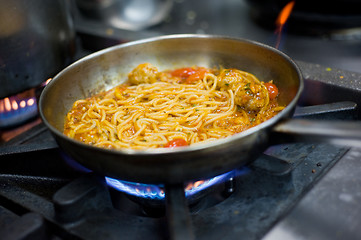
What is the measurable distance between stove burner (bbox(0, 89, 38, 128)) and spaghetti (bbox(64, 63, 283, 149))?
63 centimetres

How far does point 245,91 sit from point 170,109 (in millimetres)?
523

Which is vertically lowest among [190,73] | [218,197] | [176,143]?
[218,197]

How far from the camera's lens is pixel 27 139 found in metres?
2.74

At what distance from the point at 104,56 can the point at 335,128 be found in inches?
70.0

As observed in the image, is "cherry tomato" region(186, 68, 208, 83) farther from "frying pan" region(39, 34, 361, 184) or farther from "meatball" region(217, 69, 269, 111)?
"meatball" region(217, 69, 269, 111)

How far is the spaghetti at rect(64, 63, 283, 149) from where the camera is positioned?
2.26 meters

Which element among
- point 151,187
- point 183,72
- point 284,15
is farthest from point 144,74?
point 284,15

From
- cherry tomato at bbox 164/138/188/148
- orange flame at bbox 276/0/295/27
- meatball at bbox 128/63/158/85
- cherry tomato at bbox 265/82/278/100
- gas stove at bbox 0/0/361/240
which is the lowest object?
gas stove at bbox 0/0/361/240

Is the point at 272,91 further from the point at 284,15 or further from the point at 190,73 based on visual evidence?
the point at 284,15

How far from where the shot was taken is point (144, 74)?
274 cm

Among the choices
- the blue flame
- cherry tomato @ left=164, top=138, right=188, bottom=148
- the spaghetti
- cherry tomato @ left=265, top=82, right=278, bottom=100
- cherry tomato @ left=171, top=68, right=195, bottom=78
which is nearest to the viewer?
the blue flame

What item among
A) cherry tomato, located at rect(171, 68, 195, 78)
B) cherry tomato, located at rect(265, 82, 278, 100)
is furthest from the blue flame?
cherry tomato, located at rect(171, 68, 195, 78)

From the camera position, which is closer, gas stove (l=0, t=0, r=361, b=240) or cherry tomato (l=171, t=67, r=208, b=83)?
gas stove (l=0, t=0, r=361, b=240)

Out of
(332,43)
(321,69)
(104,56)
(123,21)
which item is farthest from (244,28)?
(104,56)
